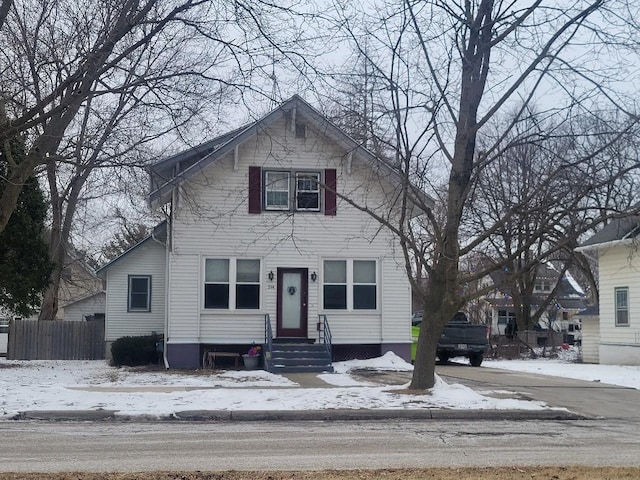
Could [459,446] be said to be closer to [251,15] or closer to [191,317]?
[251,15]

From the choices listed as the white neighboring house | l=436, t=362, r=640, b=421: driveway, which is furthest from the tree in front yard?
l=436, t=362, r=640, b=421: driveway

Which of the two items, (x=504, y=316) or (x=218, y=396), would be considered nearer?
(x=218, y=396)

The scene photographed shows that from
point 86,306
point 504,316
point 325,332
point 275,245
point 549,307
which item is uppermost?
point 275,245

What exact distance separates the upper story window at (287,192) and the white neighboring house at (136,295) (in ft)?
22.9

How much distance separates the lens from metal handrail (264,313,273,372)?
2100cm

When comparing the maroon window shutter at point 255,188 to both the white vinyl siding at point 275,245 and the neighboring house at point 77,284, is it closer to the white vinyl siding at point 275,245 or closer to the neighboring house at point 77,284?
the white vinyl siding at point 275,245

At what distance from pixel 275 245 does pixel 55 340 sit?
13319 millimetres

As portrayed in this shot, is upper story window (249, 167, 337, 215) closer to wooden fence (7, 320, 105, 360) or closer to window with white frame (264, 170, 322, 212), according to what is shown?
window with white frame (264, 170, 322, 212)

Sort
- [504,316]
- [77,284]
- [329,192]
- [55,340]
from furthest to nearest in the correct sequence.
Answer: [504,316]
[77,284]
[55,340]
[329,192]

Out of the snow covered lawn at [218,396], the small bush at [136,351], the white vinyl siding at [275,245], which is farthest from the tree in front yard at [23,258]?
the snow covered lawn at [218,396]

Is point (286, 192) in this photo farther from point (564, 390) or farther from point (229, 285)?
point (564, 390)

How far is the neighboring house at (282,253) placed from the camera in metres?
22.3

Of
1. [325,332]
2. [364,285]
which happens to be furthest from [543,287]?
[325,332]

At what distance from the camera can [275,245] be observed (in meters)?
22.7
